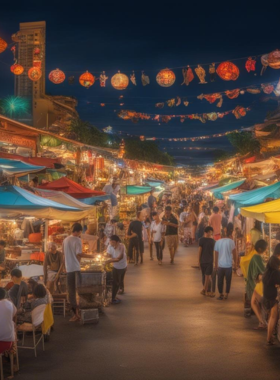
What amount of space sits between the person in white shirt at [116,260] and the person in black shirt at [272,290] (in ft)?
14.1

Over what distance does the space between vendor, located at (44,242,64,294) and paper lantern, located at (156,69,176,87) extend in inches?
280

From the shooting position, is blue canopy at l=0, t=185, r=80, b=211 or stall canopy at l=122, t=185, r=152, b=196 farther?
stall canopy at l=122, t=185, r=152, b=196

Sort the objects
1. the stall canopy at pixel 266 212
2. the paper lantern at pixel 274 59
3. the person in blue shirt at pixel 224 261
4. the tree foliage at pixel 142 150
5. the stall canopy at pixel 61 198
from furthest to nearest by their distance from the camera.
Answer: the tree foliage at pixel 142 150, the paper lantern at pixel 274 59, the stall canopy at pixel 61 198, the person in blue shirt at pixel 224 261, the stall canopy at pixel 266 212

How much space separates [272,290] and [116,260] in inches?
172

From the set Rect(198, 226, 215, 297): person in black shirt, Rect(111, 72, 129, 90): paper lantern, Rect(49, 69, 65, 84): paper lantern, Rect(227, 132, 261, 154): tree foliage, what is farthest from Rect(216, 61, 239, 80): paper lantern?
Rect(227, 132, 261, 154): tree foliage

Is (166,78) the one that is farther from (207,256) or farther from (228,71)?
(207,256)

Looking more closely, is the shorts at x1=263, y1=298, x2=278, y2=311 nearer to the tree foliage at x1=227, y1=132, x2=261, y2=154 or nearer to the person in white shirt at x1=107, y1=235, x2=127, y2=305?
the person in white shirt at x1=107, y1=235, x2=127, y2=305

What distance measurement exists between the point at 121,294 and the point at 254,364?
19.5ft

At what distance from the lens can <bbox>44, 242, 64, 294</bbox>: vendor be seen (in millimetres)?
10789

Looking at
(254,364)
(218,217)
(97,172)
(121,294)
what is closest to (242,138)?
(97,172)

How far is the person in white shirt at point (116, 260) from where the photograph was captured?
457 inches

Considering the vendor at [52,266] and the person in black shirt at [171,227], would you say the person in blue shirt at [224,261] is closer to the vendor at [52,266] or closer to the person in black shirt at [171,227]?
the vendor at [52,266]

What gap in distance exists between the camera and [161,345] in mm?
7984

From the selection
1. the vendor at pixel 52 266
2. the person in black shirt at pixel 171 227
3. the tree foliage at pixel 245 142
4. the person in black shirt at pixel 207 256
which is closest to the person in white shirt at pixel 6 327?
the vendor at pixel 52 266
